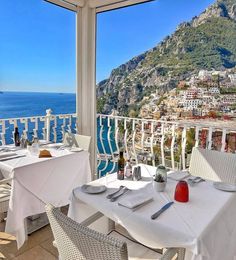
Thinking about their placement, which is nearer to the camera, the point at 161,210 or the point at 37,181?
the point at 161,210

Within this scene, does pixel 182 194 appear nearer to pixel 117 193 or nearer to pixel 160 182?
pixel 160 182

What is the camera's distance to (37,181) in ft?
6.63

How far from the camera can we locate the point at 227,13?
249 centimetres

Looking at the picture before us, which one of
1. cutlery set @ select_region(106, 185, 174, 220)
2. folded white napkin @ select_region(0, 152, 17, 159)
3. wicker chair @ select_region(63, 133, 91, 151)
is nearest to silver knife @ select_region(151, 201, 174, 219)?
cutlery set @ select_region(106, 185, 174, 220)

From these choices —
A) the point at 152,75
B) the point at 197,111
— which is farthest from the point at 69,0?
the point at 197,111

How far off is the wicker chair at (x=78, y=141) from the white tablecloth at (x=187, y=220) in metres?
1.16

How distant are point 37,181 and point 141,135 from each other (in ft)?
5.55

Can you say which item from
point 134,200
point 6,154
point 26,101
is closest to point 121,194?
point 134,200

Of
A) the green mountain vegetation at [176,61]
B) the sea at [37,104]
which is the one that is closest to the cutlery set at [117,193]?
the green mountain vegetation at [176,61]

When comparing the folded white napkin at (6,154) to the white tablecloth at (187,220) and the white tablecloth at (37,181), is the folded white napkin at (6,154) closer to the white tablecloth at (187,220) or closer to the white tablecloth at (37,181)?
the white tablecloth at (37,181)

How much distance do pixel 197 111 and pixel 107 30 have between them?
5.98 feet

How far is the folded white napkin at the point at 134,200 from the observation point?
4.10 feet

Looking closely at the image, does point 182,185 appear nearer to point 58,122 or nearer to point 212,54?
point 212,54

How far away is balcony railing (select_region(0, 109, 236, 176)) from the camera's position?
8.93 feet
